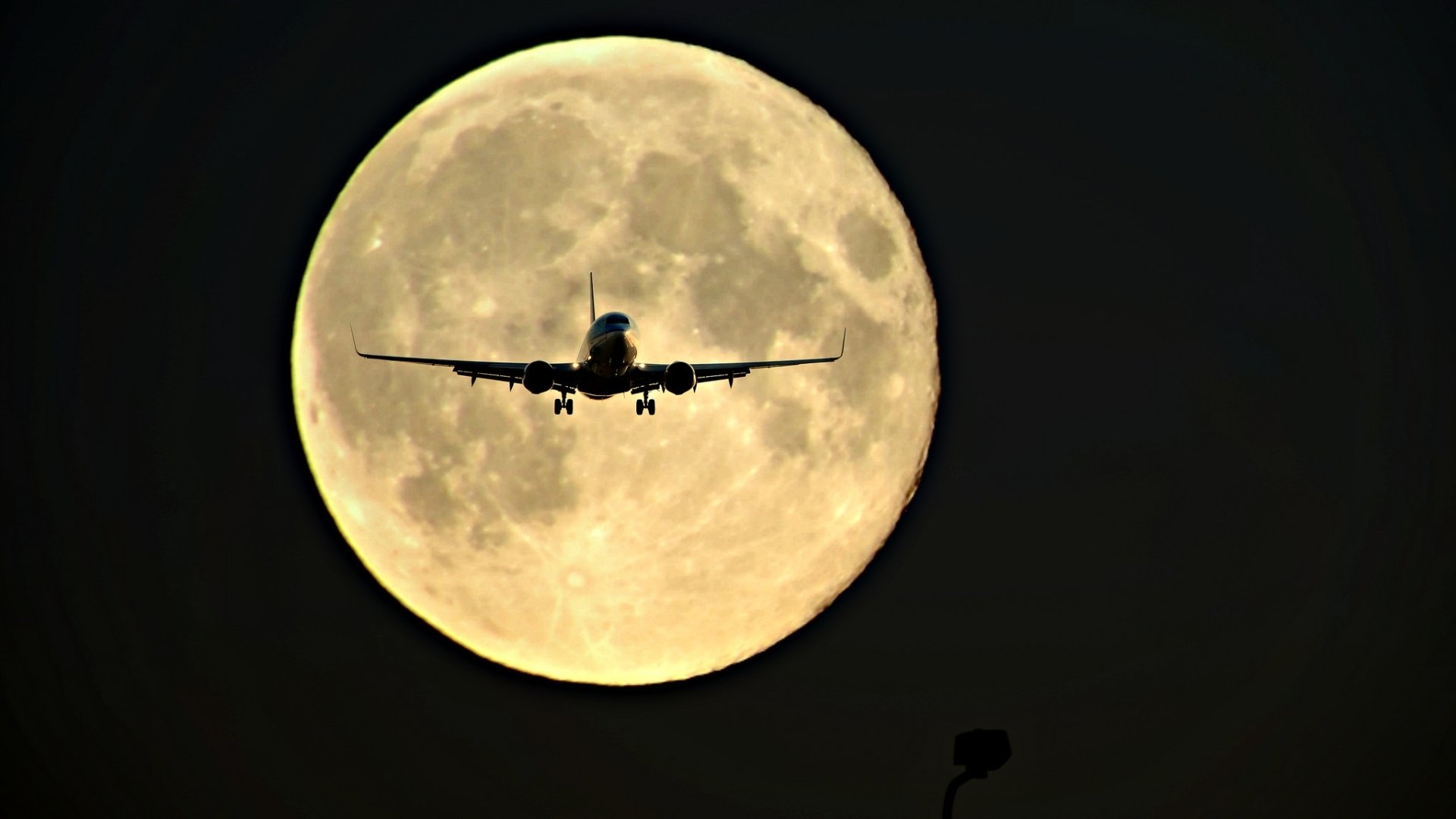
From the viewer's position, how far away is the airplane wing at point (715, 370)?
3209 centimetres

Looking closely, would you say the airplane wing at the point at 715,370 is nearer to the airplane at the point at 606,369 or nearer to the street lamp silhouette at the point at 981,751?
the airplane at the point at 606,369

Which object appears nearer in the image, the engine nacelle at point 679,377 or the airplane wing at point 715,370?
the airplane wing at point 715,370

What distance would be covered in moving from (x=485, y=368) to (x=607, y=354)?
4156 mm

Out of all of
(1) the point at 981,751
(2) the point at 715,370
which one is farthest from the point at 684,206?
(1) the point at 981,751

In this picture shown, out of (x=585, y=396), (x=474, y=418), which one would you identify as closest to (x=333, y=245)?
(x=474, y=418)

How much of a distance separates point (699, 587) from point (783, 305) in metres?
8.12

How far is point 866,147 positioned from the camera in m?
31.5

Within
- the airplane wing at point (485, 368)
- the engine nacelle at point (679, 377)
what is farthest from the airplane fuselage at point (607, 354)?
the engine nacelle at point (679, 377)

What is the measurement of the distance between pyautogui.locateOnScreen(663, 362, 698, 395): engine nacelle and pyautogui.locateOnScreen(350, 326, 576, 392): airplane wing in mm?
2767

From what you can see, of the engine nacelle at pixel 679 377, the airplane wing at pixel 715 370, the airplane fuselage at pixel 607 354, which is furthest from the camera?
the engine nacelle at pixel 679 377

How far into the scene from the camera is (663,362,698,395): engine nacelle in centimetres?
3225

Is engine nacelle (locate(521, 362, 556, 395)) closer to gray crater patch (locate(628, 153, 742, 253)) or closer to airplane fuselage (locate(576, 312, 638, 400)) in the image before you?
airplane fuselage (locate(576, 312, 638, 400))

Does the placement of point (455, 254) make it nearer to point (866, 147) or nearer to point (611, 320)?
point (611, 320)

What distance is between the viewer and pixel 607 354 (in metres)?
30.6
